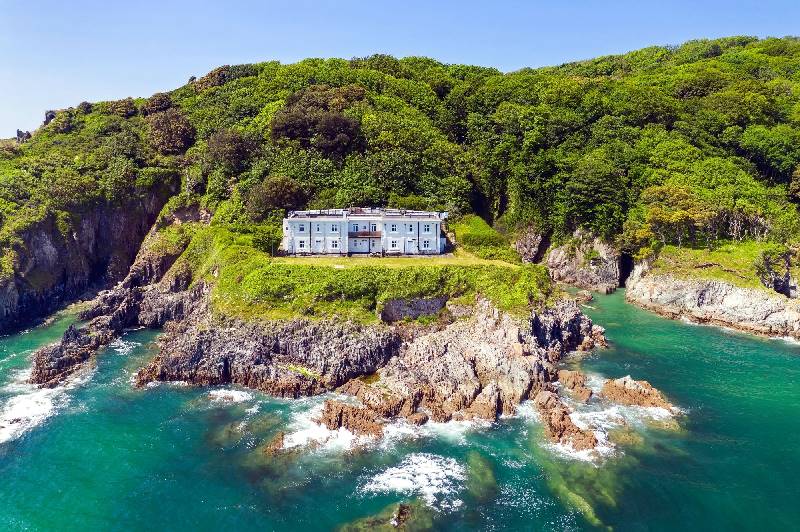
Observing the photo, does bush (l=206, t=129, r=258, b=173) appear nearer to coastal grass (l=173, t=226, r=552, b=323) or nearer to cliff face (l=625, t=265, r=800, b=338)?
coastal grass (l=173, t=226, r=552, b=323)

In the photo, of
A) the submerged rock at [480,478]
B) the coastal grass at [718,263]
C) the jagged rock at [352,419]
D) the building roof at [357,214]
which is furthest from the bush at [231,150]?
the submerged rock at [480,478]

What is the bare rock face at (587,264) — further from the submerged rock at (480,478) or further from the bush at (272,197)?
the submerged rock at (480,478)

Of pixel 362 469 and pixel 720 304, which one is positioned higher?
pixel 720 304

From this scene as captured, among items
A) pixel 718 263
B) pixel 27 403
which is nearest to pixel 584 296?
pixel 718 263

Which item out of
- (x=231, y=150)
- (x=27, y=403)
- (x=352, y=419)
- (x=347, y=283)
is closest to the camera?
(x=352, y=419)

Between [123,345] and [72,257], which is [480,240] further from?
[72,257]

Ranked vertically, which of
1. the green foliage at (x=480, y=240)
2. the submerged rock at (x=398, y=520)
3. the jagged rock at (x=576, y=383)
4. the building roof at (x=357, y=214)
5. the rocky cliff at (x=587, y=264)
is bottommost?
the submerged rock at (x=398, y=520)
